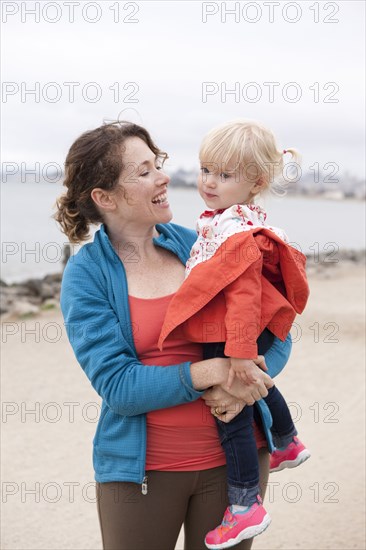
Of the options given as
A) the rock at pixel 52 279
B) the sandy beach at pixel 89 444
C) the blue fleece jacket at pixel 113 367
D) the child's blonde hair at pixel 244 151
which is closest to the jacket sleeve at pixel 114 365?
the blue fleece jacket at pixel 113 367

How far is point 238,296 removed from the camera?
1950 millimetres

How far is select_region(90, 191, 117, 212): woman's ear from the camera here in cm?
210

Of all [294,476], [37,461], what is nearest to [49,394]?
[37,461]

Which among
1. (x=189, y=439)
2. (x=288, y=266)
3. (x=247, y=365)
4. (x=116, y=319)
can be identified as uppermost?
(x=288, y=266)

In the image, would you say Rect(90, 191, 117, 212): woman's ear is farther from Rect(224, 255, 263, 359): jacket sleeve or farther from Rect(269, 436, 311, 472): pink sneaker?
Rect(269, 436, 311, 472): pink sneaker

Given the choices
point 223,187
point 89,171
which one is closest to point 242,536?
point 223,187

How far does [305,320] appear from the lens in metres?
9.17

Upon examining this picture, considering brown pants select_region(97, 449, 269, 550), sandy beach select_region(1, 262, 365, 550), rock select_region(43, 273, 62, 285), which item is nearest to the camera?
brown pants select_region(97, 449, 269, 550)

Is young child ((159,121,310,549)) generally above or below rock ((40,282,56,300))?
above

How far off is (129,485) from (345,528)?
8.30 feet

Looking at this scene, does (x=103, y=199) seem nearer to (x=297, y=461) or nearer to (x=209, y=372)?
(x=209, y=372)

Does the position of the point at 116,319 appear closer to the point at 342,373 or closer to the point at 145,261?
the point at 145,261

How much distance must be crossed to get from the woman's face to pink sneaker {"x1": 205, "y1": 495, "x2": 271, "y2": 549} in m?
0.83

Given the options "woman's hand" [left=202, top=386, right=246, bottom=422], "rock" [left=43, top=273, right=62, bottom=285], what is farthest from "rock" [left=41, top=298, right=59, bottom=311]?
"woman's hand" [left=202, top=386, right=246, bottom=422]
